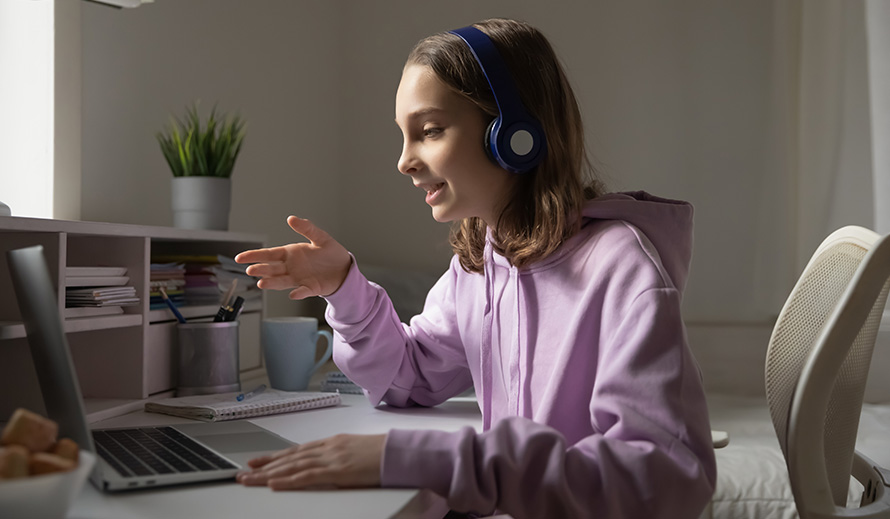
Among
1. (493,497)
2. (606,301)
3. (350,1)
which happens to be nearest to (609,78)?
(350,1)

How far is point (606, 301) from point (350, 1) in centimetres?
186

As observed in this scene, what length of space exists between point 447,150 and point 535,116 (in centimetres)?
12

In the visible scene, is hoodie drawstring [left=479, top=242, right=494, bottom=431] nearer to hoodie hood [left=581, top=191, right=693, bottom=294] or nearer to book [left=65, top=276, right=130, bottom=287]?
hoodie hood [left=581, top=191, right=693, bottom=294]

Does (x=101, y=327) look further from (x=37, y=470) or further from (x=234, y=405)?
(x=37, y=470)

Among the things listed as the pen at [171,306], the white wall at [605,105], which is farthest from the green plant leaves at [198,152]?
the pen at [171,306]

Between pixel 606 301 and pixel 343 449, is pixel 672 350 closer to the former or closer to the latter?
pixel 606 301

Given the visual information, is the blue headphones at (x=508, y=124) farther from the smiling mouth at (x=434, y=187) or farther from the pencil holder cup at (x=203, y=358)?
the pencil holder cup at (x=203, y=358)

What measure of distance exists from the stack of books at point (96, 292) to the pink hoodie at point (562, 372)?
0.33m

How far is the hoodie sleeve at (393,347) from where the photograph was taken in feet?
3.69

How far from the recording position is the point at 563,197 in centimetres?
99

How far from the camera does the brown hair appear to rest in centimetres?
98

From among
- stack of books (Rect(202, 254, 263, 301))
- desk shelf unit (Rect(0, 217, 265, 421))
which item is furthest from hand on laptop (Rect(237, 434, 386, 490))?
stack of books (Rect(202, 254, 263, 301))

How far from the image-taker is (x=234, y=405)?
3.49 feet

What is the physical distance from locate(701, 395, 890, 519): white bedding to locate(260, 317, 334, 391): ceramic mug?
2.33 ft
